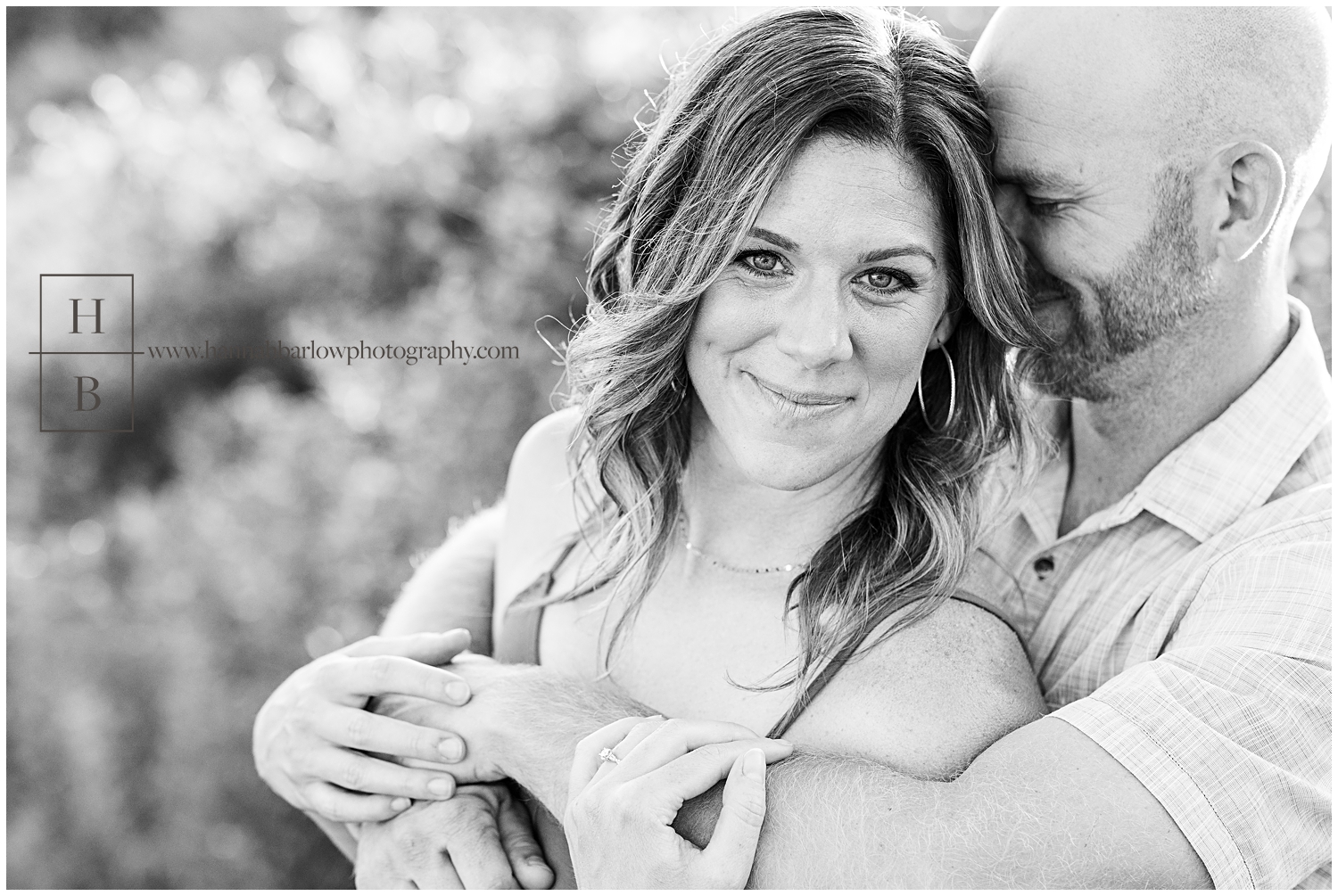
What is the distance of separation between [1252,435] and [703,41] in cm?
Result: 122

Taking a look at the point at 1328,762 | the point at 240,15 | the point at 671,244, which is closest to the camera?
the point at 1328,762

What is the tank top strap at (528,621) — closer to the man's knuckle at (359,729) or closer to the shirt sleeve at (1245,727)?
the man's knuckle at (359,729)

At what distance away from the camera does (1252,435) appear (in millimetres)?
2244

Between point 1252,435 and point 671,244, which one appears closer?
point 671,244

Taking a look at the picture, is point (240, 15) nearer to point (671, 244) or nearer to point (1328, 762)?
point (671, 244)

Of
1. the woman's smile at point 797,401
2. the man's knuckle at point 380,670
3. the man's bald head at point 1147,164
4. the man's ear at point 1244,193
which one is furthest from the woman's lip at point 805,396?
the man's ear at point 1244,193

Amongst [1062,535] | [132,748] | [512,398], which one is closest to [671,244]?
[1062,535]

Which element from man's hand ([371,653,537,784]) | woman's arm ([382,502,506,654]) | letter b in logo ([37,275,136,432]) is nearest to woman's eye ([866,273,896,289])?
man's hand ([371,653,537,784])

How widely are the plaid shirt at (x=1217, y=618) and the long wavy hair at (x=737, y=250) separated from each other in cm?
18

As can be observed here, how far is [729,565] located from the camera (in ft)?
7.13

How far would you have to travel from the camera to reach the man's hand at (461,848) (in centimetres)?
204

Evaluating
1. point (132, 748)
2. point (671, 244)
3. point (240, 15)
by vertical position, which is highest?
point (240, 15)

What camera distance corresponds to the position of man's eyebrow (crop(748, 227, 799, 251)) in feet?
5.99

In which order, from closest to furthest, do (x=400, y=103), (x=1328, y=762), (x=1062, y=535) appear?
(x=1328, y=762)
(x=1062, y=535)
(x=400, y=103)
